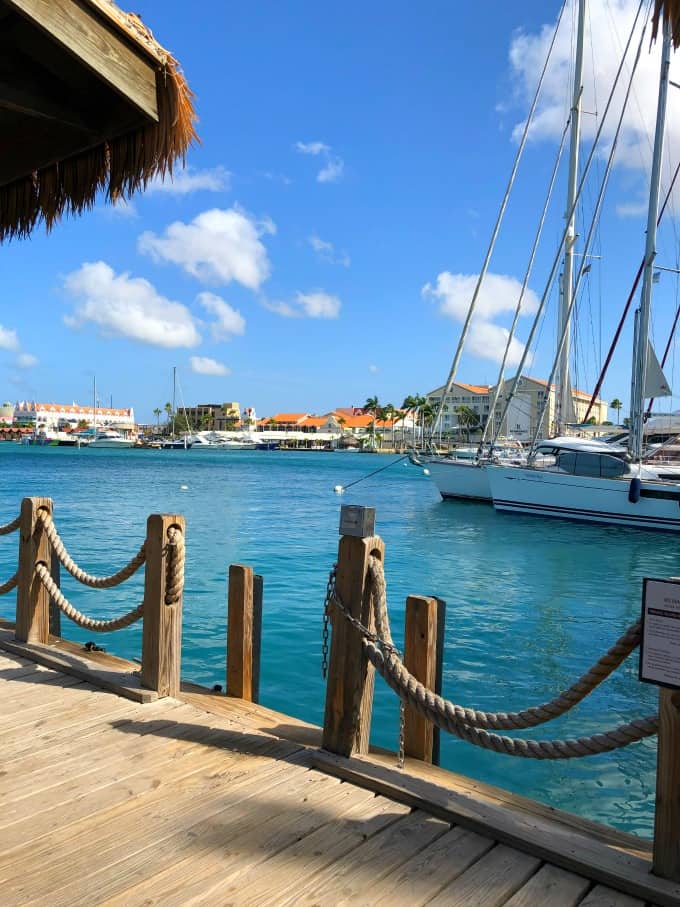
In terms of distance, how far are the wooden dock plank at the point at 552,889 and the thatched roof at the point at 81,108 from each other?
3.99 meters

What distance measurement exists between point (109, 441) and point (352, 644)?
157 meters

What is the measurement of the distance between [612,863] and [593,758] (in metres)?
3.81

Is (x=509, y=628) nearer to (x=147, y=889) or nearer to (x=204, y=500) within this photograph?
(x=147, y=889)

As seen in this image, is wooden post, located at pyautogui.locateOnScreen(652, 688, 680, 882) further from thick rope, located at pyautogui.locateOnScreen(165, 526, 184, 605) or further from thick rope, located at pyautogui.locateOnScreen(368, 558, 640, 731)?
thick rope, located at pyautogui.locateOnScreen(165, 526, 184, 605)

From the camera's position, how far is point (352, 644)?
11.7ft

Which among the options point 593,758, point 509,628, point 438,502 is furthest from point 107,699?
point 438,502

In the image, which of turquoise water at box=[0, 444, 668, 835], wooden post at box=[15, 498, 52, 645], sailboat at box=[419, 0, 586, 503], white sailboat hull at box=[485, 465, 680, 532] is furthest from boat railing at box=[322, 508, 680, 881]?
sailboat at box=[419, 0, 586, 503]

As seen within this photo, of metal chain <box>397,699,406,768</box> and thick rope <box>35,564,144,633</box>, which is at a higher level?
thick rope <box>35,564,144,633</box>

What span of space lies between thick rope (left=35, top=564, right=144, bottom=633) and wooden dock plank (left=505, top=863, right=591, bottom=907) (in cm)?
282

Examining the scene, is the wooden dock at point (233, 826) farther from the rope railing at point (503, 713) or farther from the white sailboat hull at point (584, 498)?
the white sailboat hull at point (584, 498)

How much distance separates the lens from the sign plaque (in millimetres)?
2531

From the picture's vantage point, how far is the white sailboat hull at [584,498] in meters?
22.9

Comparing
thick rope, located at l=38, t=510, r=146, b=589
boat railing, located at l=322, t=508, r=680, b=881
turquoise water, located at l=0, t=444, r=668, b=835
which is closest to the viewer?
boat railing, located at l=322, t=508, r=680, b=881

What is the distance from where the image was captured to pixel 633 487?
76.4 feet
